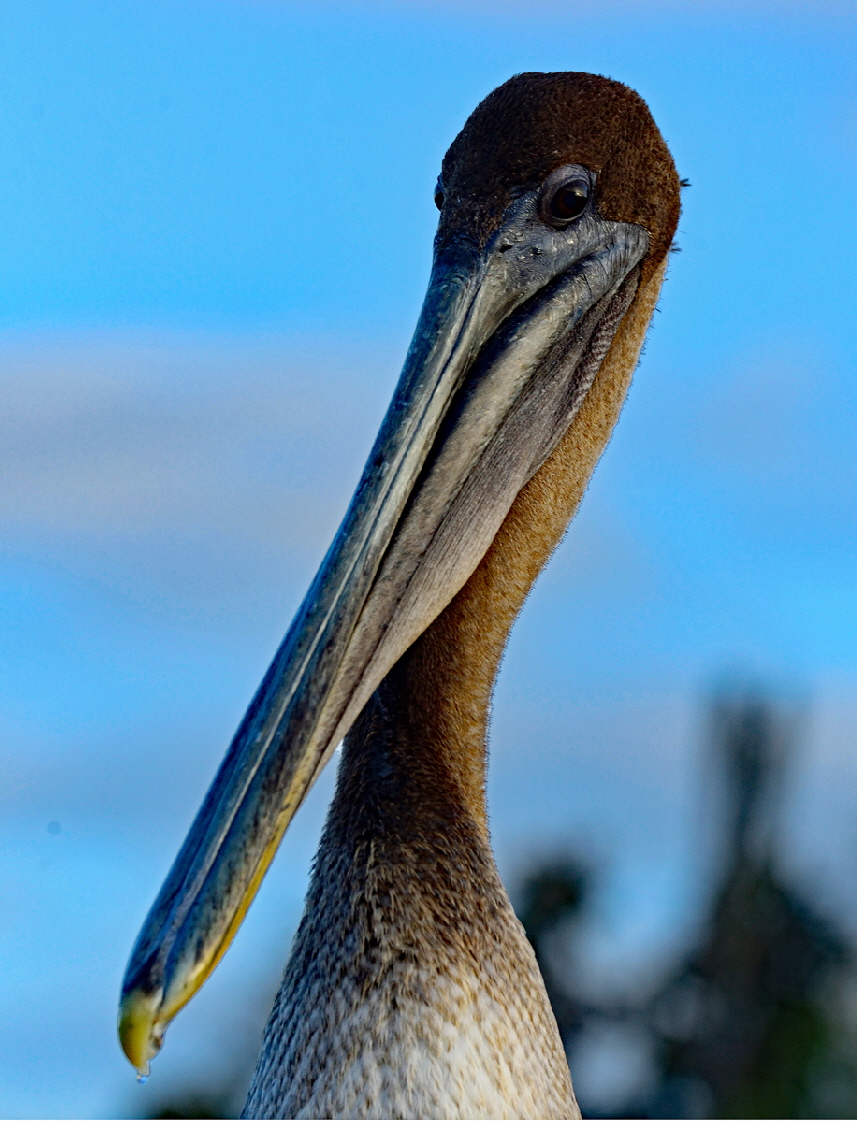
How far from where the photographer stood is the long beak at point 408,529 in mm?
2527

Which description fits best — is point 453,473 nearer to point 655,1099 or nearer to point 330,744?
point 330,744

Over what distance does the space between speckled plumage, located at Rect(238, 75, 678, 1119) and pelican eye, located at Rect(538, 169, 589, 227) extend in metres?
0.06

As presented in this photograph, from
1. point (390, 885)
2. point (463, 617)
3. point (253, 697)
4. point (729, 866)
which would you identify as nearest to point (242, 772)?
point (253, 697)

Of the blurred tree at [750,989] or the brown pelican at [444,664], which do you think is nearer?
the brown pelican at [444,664]

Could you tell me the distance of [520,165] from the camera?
316cm

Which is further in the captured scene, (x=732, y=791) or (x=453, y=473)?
(x=732, y=791)

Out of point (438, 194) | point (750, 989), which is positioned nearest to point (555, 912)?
point (750, 989)

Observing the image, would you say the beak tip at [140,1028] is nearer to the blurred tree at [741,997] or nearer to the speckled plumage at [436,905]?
the speckled plumage at [436,905]

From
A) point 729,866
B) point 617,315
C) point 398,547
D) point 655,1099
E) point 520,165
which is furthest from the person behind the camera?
point 729,866

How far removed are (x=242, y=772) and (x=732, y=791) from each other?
20.1 metres

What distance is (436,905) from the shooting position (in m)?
2.92

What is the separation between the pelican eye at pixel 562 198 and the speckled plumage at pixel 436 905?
0.18ft

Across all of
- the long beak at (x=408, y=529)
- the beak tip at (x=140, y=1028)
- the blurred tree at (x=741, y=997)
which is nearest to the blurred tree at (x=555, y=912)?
the blurred tree at (x=741, y=997)

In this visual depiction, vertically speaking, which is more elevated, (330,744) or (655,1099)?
(330,744)
